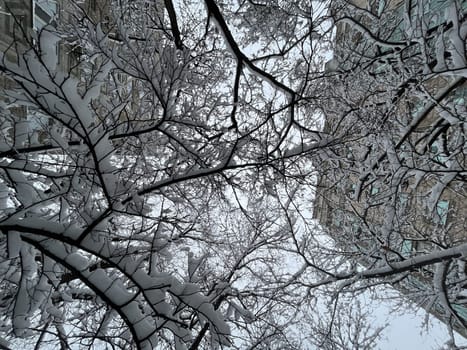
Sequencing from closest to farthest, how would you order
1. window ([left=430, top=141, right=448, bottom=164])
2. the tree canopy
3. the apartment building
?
the tree canopy → the apartment building → window ([left=430, top=141, right=448, bottom=164])

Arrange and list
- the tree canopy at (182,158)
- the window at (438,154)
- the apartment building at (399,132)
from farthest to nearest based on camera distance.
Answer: the window at (438,154) → the apartment building at (399,132) → the tree canopy at (182,158)

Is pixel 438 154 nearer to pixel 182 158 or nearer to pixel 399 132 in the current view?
pixel 399 132

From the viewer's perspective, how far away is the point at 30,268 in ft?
9.23

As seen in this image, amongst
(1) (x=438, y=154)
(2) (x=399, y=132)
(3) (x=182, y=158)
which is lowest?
(3) (x=182, y=158)

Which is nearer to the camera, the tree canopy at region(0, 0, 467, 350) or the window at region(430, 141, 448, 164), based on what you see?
the tree canopy at region(0, 0, 467, 350)

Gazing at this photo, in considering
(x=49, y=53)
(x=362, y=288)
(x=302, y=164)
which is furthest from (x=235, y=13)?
(x=362, y=288)

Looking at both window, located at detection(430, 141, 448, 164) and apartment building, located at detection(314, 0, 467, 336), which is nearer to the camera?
apartment building, located at detection(314, 0, 467, 336)

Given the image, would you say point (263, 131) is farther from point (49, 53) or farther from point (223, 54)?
point (49, 53)

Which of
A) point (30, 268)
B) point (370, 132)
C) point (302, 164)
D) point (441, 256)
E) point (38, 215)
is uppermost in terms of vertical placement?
point (370, 132)

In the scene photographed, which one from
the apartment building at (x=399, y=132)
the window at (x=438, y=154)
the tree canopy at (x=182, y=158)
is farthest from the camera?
the window at (x=438, y=154)

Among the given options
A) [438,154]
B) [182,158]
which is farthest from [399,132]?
[182,158]

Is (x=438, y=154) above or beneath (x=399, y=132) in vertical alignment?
beneath

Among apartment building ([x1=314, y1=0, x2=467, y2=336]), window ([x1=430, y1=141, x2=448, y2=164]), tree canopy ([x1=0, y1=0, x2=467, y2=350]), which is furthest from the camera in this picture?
window ([x1=430, y1=141, x2=448, y2=164])

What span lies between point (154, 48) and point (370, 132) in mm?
4026
